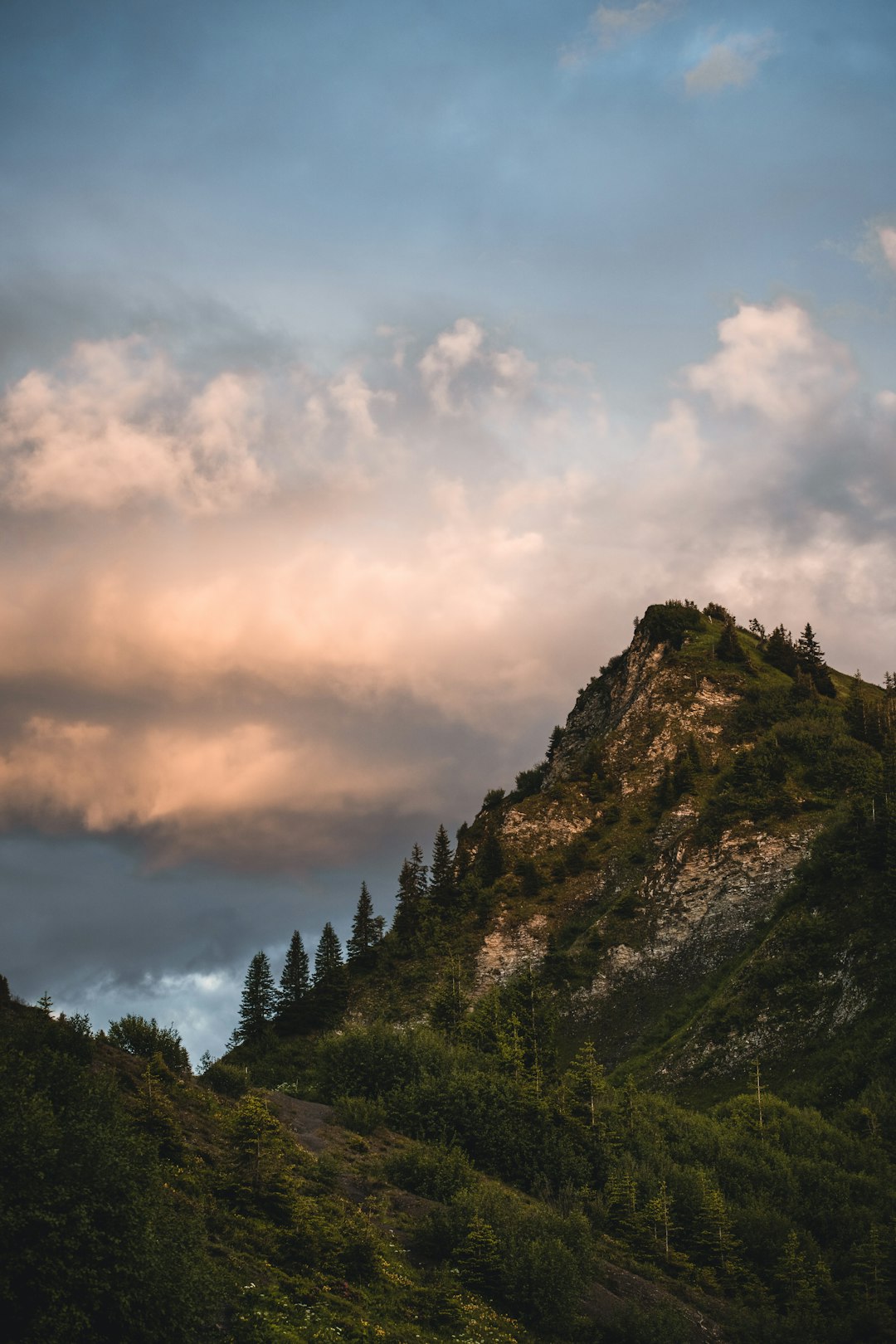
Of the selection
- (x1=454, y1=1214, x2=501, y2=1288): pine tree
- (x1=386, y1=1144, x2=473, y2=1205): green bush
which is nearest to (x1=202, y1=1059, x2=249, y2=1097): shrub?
(x1=386, y1=1144, x2=473, y2=1205): green bush

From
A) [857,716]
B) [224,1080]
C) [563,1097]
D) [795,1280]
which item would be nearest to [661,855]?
[857,716]

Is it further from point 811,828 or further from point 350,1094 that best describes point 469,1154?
point 811,828

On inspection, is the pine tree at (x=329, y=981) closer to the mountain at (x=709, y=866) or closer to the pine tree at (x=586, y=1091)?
the mountain at (x=709, y=866)

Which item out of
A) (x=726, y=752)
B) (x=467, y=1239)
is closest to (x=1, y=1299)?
(x=467, y=1239)

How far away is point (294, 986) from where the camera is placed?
12925 centimetres

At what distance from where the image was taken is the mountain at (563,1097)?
3084 centimetres

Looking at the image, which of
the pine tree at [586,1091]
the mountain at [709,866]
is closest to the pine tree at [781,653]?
the mountain at [709,866]

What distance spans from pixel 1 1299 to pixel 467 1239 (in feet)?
91.5

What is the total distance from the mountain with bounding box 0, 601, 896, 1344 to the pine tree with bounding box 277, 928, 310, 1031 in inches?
44.7

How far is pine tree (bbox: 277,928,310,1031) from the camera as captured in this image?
121062mm

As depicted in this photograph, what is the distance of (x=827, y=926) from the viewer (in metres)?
97.0

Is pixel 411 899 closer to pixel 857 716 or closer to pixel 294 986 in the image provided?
pixel 294 986

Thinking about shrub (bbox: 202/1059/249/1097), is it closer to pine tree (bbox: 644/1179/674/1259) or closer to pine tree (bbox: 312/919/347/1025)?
pine tree (bbox: 644/1179/674/1259)

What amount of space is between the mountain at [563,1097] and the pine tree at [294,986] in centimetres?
114
